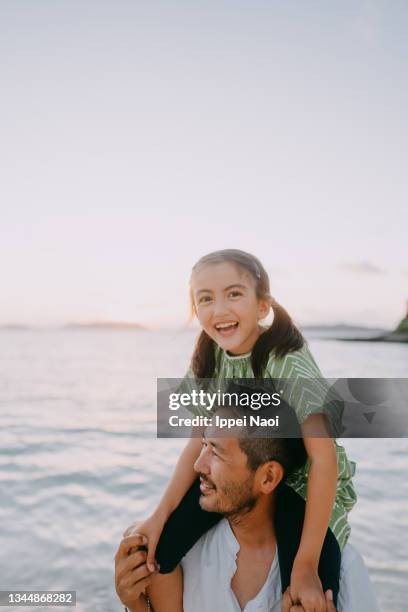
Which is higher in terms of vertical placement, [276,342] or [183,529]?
[276,342]

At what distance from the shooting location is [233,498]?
2.37 meters

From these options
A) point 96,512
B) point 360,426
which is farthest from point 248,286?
point 360,426

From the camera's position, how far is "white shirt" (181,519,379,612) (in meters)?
2.35

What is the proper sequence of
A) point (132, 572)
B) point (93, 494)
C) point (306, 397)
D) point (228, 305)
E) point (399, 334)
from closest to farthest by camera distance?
1. point (306, 397)
2. point (132, 572)
3. point (228, 305)
4. point (93, 494)
5. point (399, 334)

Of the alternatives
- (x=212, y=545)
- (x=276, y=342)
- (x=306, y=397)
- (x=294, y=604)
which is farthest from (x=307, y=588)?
(x=276, y=342)

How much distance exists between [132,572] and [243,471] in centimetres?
59

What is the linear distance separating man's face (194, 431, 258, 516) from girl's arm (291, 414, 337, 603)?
11.9 inches

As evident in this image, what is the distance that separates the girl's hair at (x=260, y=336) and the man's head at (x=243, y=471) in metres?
0.28

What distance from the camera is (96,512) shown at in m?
6.13

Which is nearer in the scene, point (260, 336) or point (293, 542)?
point (293, 542)

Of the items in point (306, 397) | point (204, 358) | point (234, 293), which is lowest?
point (306, 397)

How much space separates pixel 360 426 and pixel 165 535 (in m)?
9.92

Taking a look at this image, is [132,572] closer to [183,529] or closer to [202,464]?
[183,529]

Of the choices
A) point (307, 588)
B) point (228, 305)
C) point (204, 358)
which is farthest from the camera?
point (204, 358)
